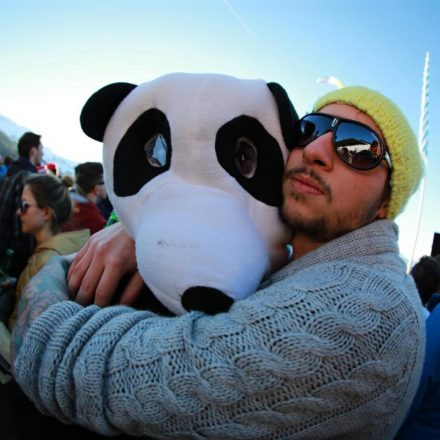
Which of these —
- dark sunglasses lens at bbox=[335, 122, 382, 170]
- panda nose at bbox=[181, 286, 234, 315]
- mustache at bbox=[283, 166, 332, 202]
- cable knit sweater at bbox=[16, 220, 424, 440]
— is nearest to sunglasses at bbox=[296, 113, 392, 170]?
dark sunglasses lens at bbox=[335, 122, 382, 170]

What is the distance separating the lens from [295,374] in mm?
834

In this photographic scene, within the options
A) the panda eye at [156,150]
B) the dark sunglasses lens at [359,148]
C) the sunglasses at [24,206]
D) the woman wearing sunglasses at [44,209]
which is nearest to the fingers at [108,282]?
the panda eye at [156,150]

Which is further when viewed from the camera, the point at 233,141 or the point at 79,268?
the point at 79,268

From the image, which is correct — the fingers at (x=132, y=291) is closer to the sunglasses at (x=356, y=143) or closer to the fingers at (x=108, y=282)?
the fingers at (x=108, y=282)

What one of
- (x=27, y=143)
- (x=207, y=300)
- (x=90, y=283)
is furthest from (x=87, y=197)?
Result: (x=207, y=300)

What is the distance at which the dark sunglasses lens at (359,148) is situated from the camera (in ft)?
4.78

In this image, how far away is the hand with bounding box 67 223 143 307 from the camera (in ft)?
4.26

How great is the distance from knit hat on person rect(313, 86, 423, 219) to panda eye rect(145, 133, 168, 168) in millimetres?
848

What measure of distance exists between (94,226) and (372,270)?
2967 mm

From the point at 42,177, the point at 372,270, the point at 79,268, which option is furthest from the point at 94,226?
the point at 372,270

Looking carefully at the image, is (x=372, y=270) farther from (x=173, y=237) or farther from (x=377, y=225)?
(x=173, y=237)

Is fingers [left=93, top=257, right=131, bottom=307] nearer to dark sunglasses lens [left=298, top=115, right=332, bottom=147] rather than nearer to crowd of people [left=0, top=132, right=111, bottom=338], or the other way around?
dark sunglasses lens [left=298, top=115, right=332, bottom=147]

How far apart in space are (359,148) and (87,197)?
138 inches

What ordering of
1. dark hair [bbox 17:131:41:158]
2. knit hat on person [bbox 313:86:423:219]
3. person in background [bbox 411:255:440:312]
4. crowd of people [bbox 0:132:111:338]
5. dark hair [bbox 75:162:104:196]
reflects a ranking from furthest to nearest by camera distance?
dark hair [bbox 17:131:41:158] → dark hair [bbox 75:162:104:196] → person in background [bbox 411:255:440:312] → crowd of people [bbox 0:132:111:338] → knit hat on person [bbox 313:86:423:219]
